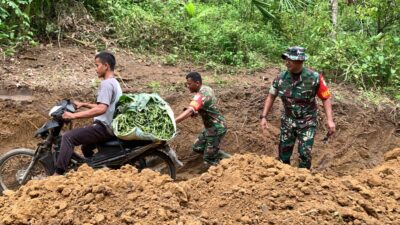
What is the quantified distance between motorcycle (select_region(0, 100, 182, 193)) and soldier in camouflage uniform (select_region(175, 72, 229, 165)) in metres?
0.62

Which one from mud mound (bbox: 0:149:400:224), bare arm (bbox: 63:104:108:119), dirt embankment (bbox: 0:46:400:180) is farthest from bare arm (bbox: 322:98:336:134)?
bare arm (bbox: 63:104:108:119)

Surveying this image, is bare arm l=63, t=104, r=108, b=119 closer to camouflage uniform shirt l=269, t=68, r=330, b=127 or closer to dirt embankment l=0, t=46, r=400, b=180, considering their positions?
dirt embankment l=0, t=46, r=400, b=180

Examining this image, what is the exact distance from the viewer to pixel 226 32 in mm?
10555

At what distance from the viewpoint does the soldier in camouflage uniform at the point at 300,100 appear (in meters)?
5.98

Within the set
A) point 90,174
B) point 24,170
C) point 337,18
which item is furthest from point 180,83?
point 337,18

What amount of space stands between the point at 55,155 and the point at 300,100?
302cm

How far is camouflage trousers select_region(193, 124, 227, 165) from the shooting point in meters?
6.64

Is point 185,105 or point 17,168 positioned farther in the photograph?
point 185,105

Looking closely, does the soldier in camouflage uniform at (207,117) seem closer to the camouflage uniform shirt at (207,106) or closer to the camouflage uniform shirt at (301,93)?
the camouflage uniform shirt at (207,106)

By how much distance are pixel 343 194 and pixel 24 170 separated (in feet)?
12.2

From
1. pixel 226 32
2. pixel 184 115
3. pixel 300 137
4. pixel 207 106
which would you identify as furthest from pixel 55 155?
pixel 226 32

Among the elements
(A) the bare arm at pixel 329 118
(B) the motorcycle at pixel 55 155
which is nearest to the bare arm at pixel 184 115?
(B) the motorcycle at pixel 55 155

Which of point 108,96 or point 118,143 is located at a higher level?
point 108,96

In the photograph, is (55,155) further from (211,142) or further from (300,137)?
(300,137)
